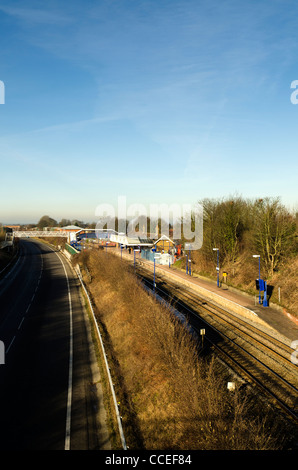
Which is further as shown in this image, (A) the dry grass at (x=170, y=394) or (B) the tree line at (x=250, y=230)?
(B) the tree line at (x=250, y=230)

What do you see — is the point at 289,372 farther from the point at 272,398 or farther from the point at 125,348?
the point at 125,348

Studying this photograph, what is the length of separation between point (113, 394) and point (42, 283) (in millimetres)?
29868

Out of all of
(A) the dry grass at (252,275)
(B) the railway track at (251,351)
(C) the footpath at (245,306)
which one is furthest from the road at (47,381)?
(A) the dry grass at (252,275)

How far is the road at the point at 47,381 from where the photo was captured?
10.5 m

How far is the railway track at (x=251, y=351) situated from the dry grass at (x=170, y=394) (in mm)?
1851

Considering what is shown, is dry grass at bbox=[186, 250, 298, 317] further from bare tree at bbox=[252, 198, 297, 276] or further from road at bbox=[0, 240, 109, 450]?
road at bbox=[0, 240, 109, 450]

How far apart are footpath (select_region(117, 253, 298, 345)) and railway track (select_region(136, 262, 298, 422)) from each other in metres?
0.76

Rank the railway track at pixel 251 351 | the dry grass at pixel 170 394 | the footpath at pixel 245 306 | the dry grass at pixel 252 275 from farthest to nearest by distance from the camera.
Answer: the dry grass at pixel 252 275
the footpath at pixel 245 306
the railway track at pixel 251 351
the dry grass at pixel 170 394

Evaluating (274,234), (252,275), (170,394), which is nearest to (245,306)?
(252,275)

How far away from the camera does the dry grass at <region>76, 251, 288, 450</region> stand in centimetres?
849

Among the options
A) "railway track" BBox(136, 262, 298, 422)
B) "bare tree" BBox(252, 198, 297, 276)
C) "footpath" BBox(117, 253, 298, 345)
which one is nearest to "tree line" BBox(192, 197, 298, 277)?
"bare tree" BBox(252, 198, 297, 276)

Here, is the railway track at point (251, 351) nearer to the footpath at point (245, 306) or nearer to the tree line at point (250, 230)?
the footpath at point (245, 306)

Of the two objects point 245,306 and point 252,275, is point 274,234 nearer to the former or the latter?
point 252,275

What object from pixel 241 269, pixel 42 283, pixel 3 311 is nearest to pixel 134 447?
pixel 3 311
